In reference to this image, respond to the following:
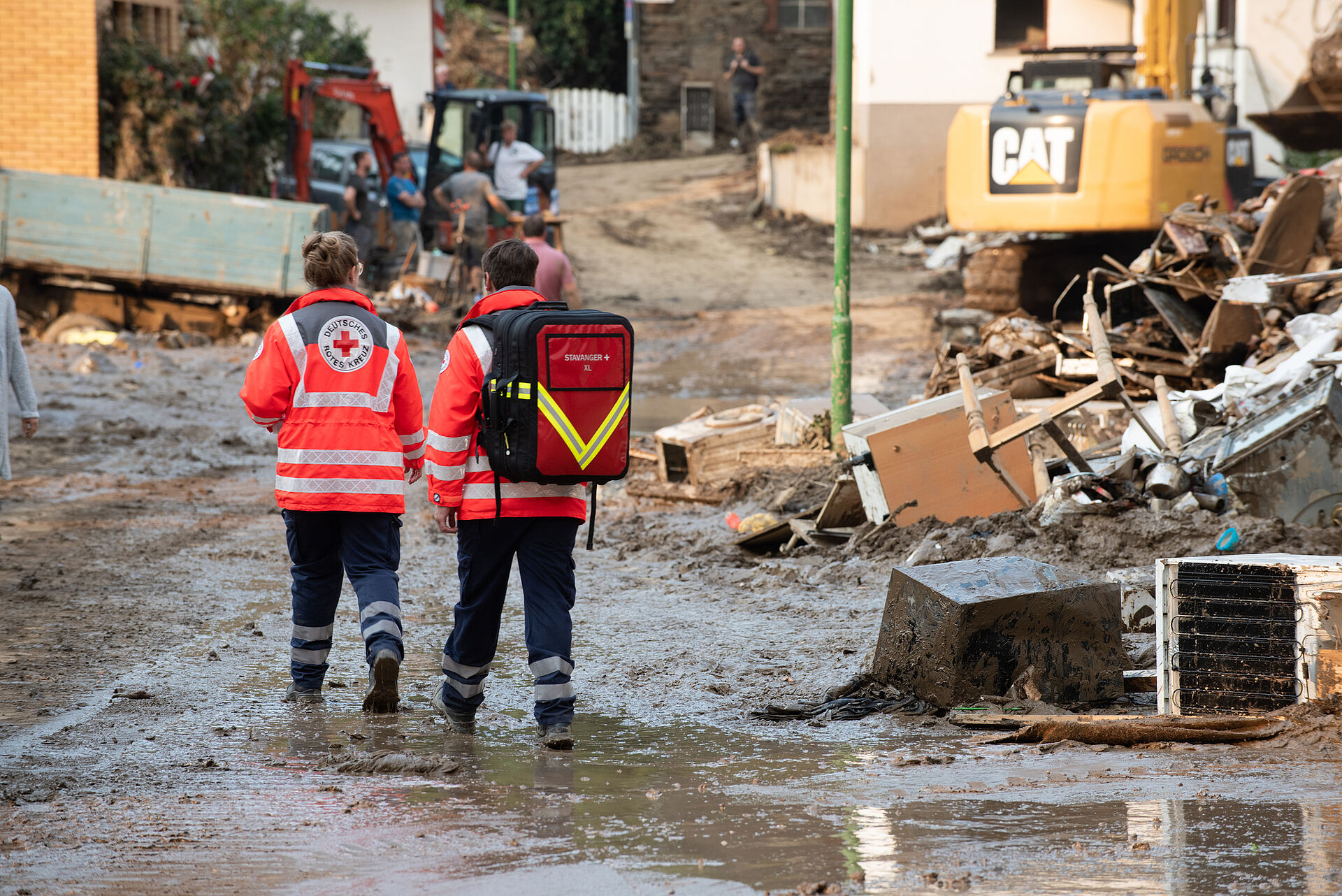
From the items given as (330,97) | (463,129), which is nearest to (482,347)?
(330,97)

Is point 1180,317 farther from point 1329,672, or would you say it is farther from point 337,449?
point 337,449

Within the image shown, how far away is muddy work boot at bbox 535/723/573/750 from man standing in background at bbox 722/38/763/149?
26.7 m

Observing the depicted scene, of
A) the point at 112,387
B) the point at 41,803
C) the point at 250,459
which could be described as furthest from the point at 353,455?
the point at 112,387

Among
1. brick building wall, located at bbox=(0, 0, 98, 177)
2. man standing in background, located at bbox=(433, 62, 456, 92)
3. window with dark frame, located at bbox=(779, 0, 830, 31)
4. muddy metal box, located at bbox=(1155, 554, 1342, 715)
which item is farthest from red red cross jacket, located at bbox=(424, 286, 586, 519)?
window with dark frame, located at bbox=(779, 0, 830, 31)

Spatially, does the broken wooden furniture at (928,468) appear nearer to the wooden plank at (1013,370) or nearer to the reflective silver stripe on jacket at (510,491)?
the wooden plank at (1013,370)

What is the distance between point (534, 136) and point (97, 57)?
5.96m

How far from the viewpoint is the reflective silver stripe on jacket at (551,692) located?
4.58m

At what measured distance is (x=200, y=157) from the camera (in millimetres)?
18734

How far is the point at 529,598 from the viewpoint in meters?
4.64

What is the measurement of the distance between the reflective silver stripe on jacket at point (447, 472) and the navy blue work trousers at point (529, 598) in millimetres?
151

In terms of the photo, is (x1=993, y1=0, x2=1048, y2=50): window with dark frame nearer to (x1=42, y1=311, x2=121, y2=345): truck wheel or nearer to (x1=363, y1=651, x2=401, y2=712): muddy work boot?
(x1=42, y1=311, x2=121, y2=345): truck wheel

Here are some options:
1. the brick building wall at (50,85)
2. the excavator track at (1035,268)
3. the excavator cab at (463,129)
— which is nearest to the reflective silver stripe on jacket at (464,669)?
the excavator track at (1035,268)

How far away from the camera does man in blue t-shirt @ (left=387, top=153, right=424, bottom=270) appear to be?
62.4 feet

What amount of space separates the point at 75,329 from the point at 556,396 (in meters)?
12.1
